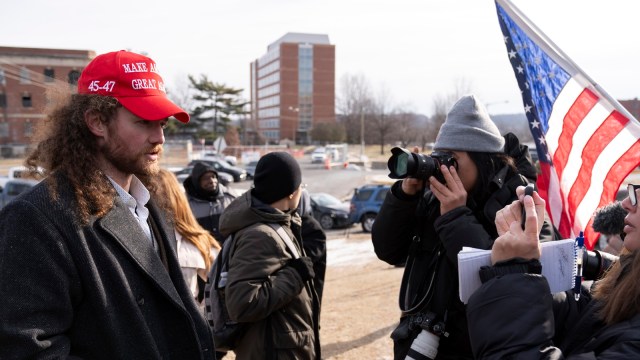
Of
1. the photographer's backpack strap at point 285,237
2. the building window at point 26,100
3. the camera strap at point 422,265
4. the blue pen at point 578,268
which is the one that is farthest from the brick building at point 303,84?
the blue pen at point 578,268

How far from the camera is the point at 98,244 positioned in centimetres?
159

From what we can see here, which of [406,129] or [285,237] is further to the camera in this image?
[406,129]

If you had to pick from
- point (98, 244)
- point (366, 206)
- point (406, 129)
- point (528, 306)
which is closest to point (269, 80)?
point (406, 129)

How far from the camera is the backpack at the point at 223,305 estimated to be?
2.78 meters

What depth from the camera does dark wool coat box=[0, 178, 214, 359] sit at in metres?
1.41

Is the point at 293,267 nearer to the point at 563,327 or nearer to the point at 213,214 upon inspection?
the point at 563,327

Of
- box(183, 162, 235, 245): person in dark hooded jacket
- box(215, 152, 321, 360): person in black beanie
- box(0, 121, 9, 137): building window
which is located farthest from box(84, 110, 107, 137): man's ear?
box(0, 121, 9, 137): building window

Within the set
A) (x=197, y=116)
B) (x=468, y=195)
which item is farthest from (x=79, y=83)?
(x=197, y=116)

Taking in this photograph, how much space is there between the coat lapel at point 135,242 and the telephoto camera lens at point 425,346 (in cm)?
99

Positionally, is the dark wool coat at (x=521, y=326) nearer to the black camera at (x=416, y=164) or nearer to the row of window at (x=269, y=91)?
the black camera at (x=416, y=164)

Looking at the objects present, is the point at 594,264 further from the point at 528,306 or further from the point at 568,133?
the point at 568,133

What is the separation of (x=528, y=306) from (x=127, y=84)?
1.53 m

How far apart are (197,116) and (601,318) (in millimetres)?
67421

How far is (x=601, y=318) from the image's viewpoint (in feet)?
5.07
